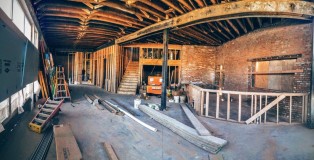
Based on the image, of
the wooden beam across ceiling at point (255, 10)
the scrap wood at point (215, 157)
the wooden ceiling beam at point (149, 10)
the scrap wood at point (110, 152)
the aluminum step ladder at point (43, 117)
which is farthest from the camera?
the wooden ceiling beam at point (149, 10)

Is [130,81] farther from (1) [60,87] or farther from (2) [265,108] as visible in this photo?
(2) [265,108]

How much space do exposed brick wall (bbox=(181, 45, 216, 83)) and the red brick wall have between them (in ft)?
1.83

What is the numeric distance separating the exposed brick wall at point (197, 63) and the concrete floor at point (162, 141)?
277 inches

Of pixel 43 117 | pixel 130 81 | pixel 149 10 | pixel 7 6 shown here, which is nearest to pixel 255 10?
pixel 149 10

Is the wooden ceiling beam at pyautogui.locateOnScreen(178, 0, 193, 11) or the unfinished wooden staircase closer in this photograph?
the wooden ceiling beam at pyautogui.locateOnScreen(178, 0, 193, 11)

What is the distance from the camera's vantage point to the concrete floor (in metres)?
3.76

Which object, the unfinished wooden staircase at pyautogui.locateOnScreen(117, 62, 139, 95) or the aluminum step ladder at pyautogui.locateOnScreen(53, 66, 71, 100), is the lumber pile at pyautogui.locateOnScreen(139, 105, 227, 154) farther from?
the unfinished wooden staircase at pyautogui.locateOnScreen(117, 62, 139, 95)

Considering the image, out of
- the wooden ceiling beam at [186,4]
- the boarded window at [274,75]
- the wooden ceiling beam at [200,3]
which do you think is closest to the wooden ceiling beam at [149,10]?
the wooden ceiling beam at [186,4]

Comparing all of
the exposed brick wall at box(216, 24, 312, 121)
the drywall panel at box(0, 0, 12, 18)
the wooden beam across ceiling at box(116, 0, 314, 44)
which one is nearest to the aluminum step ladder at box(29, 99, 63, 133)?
the drywall panel at box(0, 0, 12, 18)

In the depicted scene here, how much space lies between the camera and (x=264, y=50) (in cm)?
784

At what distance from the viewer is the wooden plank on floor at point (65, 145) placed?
10.8ft

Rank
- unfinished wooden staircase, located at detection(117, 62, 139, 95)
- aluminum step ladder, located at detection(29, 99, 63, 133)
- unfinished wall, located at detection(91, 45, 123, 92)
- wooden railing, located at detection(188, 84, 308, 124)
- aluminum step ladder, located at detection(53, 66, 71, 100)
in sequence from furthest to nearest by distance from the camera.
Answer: unfinished wall, located at detection(91, 45, 123, 92) → unfinished wooden staircase, located at detection(117, 62, 139, 95) → aluminum step ladder, located at detection(53, 66, 71, 100) → wooden railing, located at detection(188, 84, 308, 124) → aluminum step ladder, located at detection(29, 99, 63, 133)

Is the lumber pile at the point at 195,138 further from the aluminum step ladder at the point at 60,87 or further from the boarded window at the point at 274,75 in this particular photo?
the aluminum step ladder at the point at 60,87

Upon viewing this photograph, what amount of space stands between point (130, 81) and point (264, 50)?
783 cm
